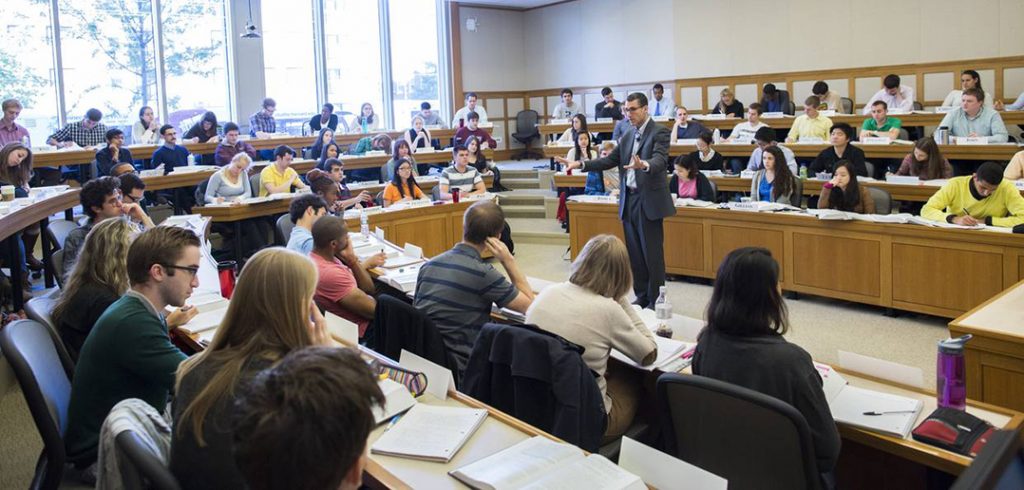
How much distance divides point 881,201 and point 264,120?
350 inches

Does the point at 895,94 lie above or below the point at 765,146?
above

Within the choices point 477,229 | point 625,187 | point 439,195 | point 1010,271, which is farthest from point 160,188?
point 1010,271

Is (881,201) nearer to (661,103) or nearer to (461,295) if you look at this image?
(461,295)

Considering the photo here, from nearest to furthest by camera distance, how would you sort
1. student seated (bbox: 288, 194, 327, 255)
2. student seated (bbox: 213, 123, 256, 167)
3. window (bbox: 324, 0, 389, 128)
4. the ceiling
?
student seated (bbox: 288, 194, 327, 255), student seated (bbox: 213, 123, 256, 167), window (bbox: 324, 0, 389, 128), the ceiling

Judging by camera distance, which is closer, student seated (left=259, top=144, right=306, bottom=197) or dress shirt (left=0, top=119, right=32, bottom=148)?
student seated (left=259, top=144, right=306, bottom=197)

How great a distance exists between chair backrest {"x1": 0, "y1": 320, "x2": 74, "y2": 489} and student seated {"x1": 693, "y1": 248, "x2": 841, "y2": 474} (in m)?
1.99

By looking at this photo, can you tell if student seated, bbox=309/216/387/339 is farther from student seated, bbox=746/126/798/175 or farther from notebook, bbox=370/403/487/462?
student seated, bbox=746/126/798/175

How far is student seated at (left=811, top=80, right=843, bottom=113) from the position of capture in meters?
11.3

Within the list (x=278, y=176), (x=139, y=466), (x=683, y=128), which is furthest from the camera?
(x=683, y=128)

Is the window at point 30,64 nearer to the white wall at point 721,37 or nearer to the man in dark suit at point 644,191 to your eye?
the white wall at point 721,37

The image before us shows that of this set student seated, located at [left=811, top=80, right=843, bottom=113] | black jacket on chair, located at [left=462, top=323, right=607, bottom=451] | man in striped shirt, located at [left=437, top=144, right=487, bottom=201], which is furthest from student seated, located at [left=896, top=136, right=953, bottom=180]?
black jacket on chair, located at [left=462, top=323, right=607, bottom=451]

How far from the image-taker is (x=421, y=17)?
15680mm

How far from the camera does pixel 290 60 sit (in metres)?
14.1

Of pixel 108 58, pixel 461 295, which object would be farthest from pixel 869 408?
pixel 108 58
